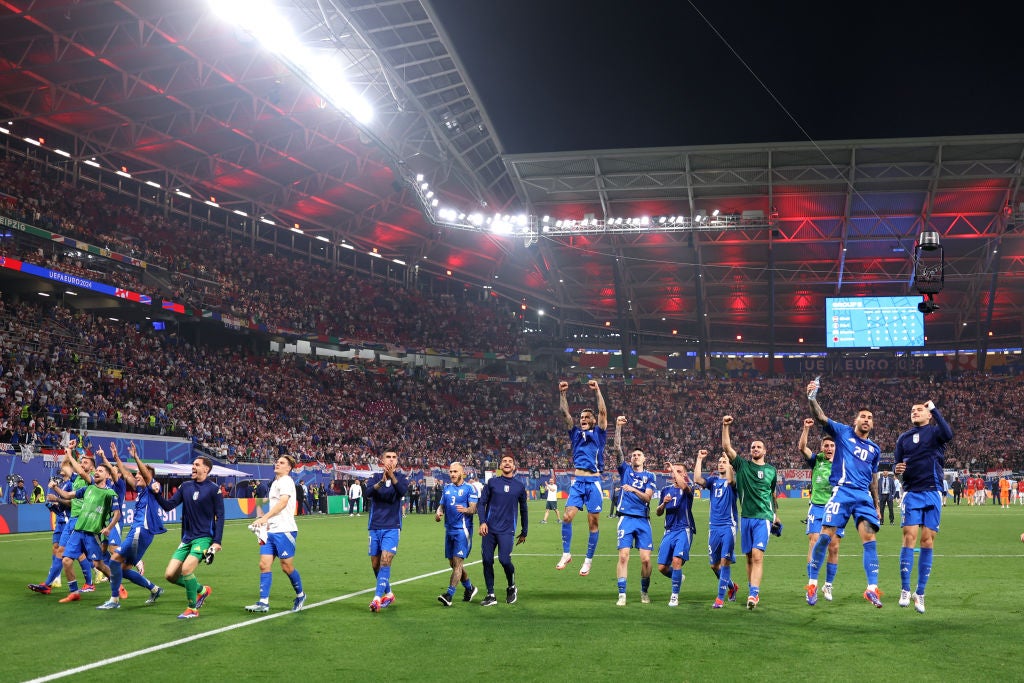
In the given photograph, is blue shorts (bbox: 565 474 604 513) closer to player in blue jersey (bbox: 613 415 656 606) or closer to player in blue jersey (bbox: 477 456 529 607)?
player in blue jersey (bbox: 613 415 656 606)

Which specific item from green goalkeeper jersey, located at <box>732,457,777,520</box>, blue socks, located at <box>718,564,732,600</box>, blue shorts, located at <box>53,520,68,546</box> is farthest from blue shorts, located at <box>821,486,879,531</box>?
blue shorts, located at <box>53,520,68,546</box>

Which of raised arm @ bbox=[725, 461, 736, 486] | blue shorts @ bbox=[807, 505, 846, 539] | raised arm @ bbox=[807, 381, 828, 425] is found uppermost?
raised arm @ bbox=[807, 381, 828, 425]

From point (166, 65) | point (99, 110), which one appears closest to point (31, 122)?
point (99, 110)

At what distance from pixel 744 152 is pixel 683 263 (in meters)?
14.9

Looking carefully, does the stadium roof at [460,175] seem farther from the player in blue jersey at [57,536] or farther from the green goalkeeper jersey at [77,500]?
the green goalkeeper jersey at [77,500]

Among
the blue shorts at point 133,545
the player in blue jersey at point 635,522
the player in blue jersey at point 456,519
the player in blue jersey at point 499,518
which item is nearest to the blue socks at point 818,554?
the player in blue jersey at point 635,522

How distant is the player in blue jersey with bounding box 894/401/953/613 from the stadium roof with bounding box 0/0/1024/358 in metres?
27.2

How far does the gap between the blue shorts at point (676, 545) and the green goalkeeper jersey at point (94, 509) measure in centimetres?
828

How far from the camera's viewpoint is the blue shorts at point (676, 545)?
1266 centimetres

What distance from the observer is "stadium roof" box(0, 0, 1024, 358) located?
122ft

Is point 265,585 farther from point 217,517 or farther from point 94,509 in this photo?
point 94,509

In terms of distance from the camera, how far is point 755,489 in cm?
1216

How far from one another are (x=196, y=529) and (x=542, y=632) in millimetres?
4790

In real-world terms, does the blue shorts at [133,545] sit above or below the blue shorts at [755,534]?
below
